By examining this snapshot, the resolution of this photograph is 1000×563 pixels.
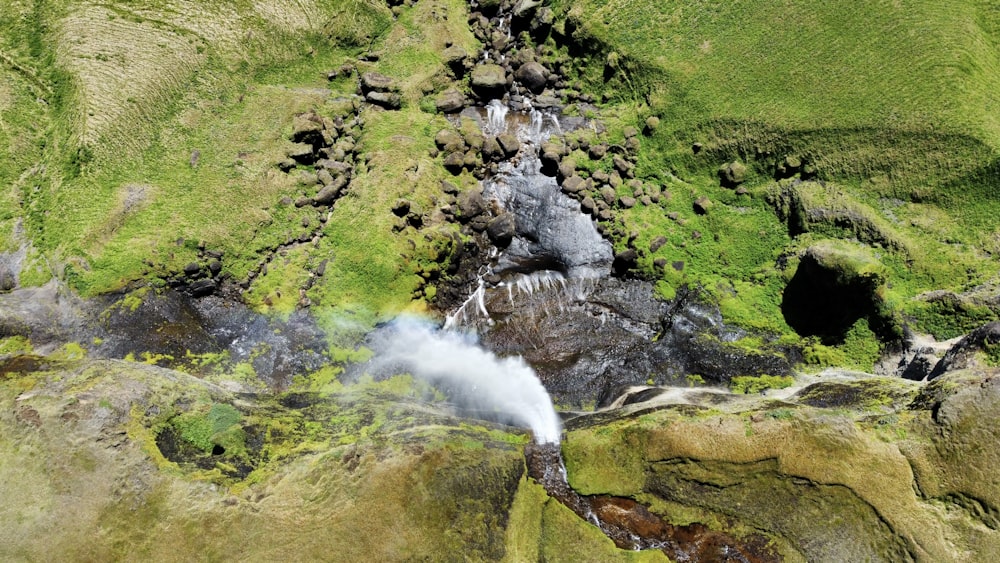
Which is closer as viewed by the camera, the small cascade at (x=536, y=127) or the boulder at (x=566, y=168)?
the boulder at (x=566, y=168)

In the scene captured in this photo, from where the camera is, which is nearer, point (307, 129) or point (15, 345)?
point (15, 345)

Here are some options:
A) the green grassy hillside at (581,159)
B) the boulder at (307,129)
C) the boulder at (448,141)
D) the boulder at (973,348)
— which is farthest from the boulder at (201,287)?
the boulder at (973,348)

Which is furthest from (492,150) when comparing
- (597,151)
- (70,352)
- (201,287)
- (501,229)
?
(70,352)

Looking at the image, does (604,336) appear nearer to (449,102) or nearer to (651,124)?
(651,124)

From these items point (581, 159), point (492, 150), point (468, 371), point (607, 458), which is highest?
point (581, 159)

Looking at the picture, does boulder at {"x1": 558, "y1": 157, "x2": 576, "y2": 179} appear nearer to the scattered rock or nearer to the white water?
the scattered rock

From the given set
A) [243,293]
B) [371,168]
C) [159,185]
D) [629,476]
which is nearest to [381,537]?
[629,476]

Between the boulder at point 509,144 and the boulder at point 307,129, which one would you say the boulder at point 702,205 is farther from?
the boulder at point 307,129
